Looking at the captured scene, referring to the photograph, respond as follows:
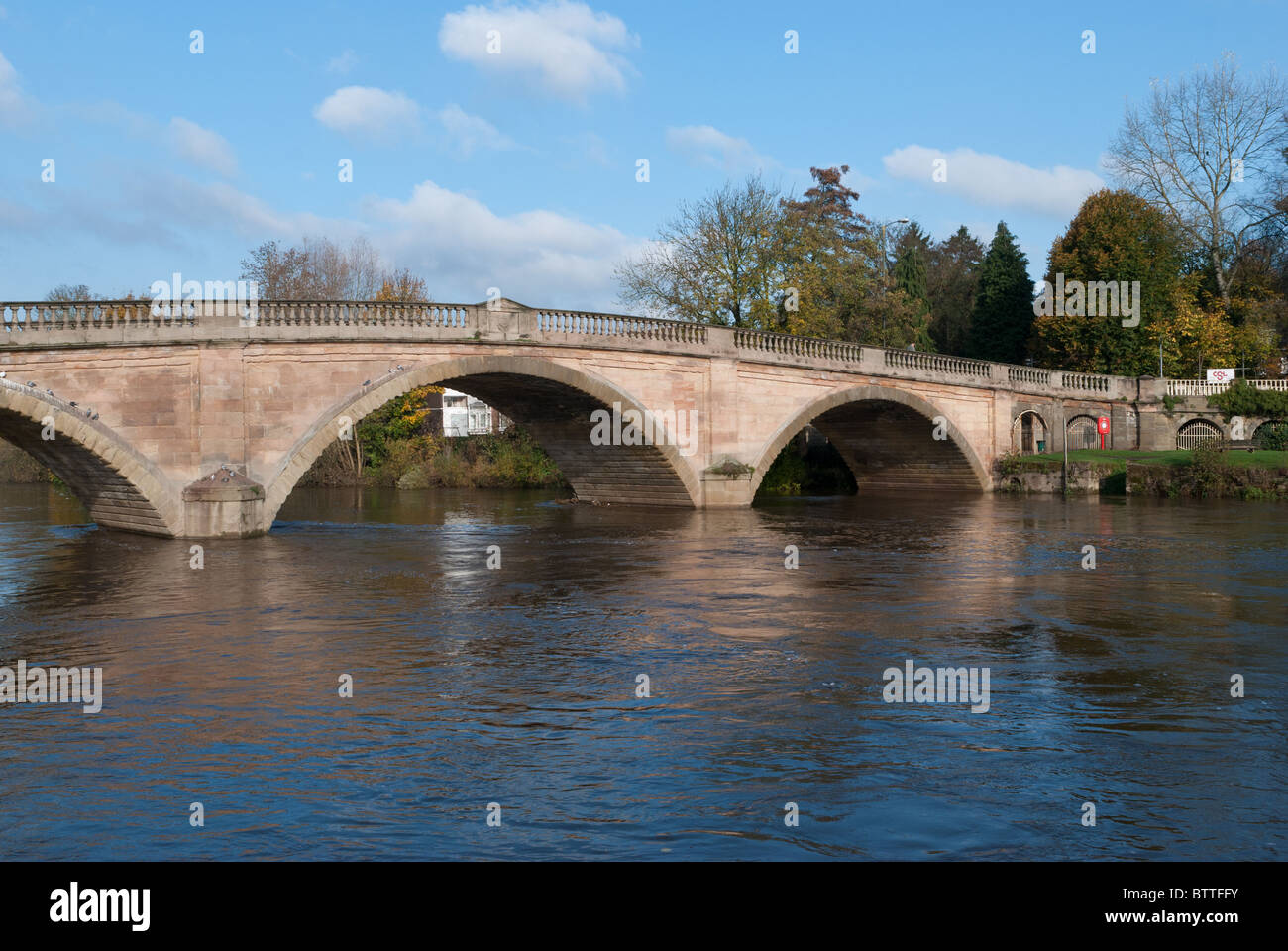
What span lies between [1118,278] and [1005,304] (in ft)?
33.4

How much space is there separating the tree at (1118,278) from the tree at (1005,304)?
6021 millimetres

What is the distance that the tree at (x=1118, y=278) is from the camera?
5259 centimetres

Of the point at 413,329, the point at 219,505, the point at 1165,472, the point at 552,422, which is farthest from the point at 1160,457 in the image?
the point at 219,505

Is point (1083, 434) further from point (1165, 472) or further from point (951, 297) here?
point (951, 297)

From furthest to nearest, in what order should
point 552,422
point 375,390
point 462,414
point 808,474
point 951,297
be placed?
1. point 462,414
2. point 951,297
3. point 808,474
4. point 552,422
5. point 375,390

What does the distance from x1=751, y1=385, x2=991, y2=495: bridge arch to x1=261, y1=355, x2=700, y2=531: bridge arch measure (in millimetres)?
6380

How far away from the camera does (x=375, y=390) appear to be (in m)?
26.6

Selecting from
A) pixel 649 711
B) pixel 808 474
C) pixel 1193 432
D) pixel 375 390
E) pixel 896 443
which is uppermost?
pixel 375 390

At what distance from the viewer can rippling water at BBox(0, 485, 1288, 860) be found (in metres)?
6.59

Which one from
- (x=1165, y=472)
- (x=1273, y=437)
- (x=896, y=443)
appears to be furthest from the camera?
(x=1273, y=437)

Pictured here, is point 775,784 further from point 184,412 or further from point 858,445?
point 858,445

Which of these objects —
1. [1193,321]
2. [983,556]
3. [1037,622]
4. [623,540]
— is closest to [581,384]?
[623,540]

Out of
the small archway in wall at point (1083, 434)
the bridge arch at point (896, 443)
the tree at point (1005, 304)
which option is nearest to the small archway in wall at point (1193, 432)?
the small archway in wall at point (1083, 434)

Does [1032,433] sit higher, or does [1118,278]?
[1118,278]
